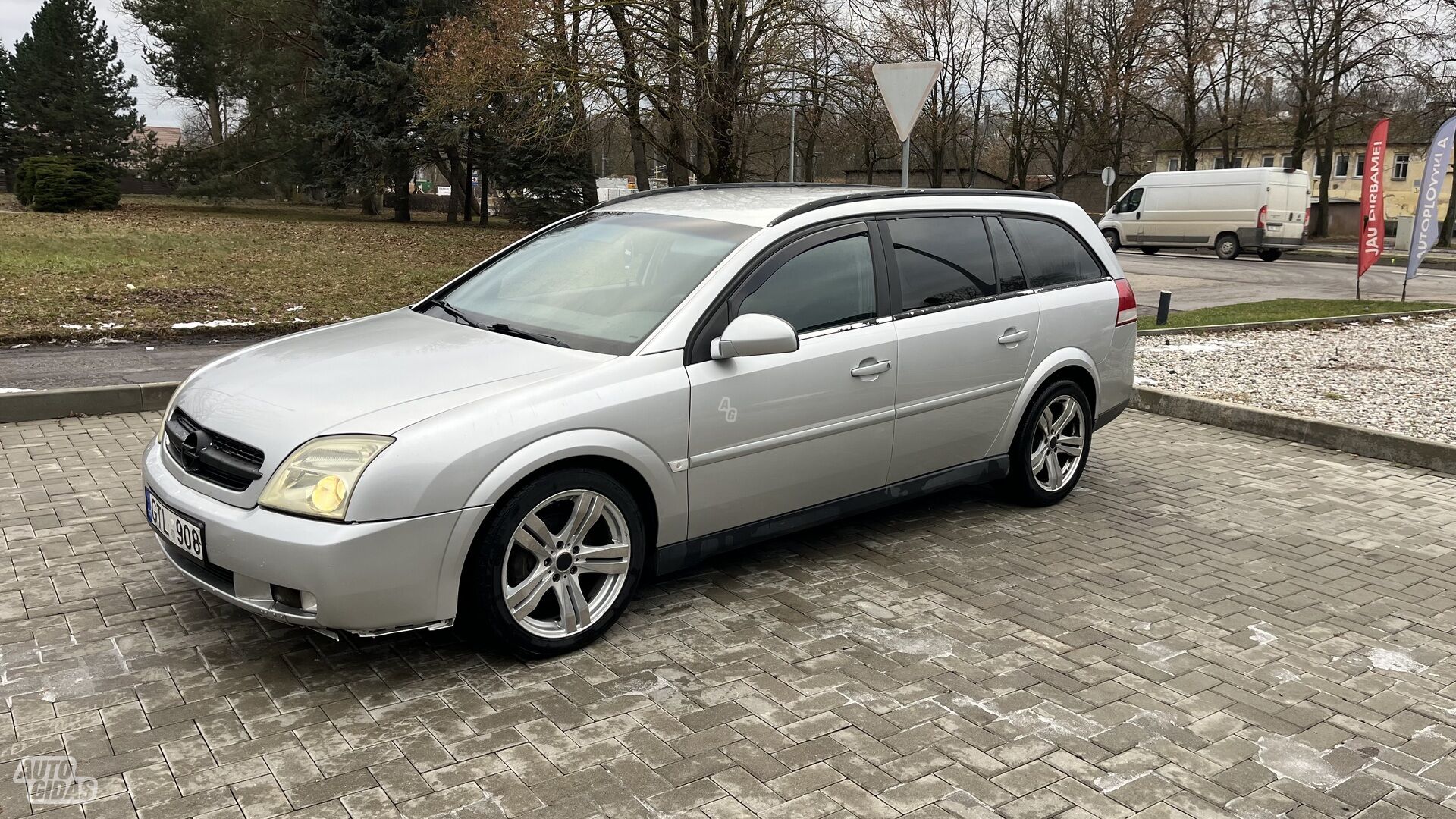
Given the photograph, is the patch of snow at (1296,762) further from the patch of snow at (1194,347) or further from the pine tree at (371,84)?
the pine tree at (371,84)

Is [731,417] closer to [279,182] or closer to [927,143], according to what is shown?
[279,182]

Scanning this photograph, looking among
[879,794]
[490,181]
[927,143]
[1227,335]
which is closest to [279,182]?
[490,181]

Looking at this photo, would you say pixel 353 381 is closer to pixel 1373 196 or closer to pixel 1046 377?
pixel 1046 377

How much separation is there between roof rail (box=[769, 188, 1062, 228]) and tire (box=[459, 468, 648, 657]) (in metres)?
1.55

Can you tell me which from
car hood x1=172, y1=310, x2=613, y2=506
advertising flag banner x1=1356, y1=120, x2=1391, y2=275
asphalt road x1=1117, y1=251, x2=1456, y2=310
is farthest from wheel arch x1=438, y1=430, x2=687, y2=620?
advertising flag banner x1=1356, y1=120, x2=1391, y2=275

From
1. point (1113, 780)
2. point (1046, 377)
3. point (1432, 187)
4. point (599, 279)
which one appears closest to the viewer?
point (1113, 780)

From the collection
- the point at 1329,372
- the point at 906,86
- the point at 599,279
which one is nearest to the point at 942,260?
the point at 599,279

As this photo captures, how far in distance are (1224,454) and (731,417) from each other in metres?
4.78

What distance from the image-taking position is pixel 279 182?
35.7 meters

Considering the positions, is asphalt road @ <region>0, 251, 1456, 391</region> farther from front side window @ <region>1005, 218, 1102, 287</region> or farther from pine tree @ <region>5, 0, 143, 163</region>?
pine tree @ <region>5, 0, 143, 163</region>

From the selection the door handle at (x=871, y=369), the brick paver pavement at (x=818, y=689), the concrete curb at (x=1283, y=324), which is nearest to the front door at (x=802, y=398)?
the door handle at (x=871, y=369)

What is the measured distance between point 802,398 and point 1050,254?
2.26m

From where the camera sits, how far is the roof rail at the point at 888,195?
487 centimetres

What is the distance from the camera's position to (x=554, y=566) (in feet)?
13.0
